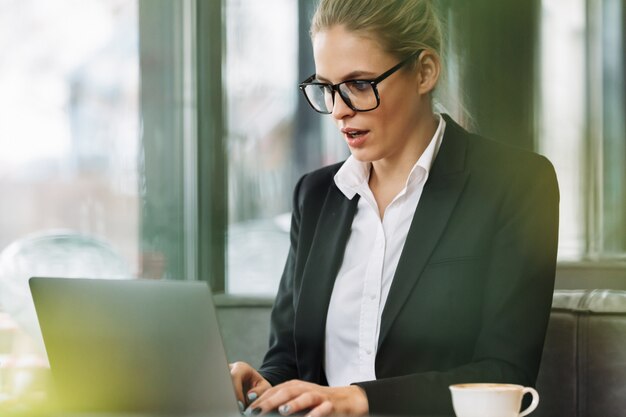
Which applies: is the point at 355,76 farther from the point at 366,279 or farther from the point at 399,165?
the point at 366,279

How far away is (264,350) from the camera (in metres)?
1.98

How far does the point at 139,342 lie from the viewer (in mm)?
1062

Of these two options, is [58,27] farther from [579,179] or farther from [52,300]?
[579,179]

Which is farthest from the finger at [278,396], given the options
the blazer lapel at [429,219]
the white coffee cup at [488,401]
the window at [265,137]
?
the window at [265,137]

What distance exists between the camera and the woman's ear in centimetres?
162

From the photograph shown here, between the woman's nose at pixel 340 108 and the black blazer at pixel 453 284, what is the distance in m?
0.20

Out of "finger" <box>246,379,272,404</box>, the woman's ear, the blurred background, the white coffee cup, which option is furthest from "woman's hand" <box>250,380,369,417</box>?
the blurred background

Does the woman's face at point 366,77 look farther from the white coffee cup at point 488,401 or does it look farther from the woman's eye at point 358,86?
the white coffee cup at point 488,401

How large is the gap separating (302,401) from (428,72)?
2.34 feet

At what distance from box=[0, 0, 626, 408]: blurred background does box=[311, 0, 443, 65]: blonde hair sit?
9.5 inches

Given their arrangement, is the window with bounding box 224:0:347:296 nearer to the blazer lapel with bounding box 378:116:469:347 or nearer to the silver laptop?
the blazer lapel with bounding box 378:116:469:347

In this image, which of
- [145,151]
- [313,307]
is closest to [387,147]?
[313,307]

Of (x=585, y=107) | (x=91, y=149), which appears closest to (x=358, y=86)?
(x=91, y=149)

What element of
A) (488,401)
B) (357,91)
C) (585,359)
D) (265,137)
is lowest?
(585,359)
